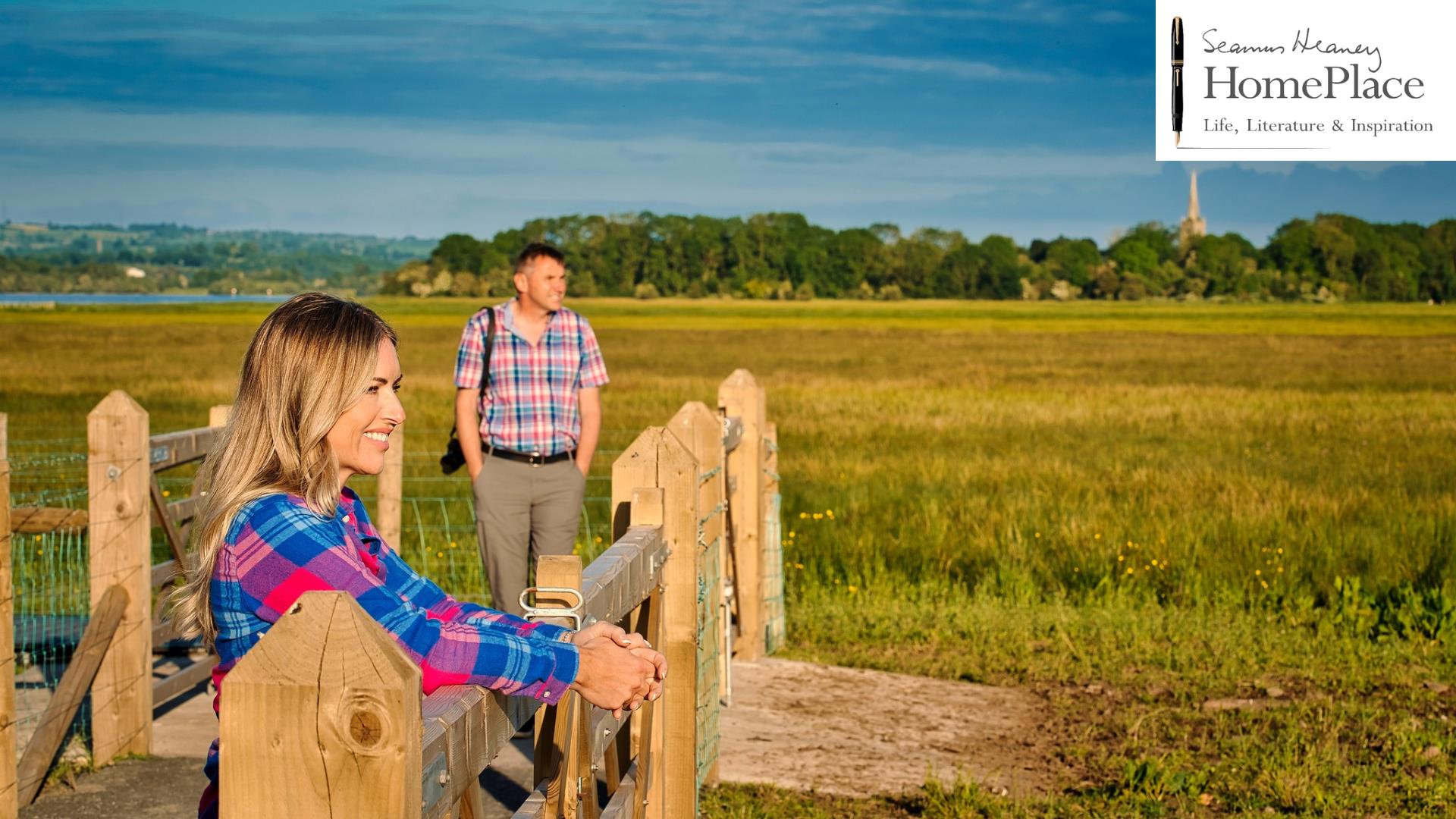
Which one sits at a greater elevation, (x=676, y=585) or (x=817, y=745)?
(x=676, y=585)

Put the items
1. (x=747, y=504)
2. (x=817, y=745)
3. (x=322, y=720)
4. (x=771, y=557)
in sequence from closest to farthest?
(x=322, y=720), (x=817, y=745), (x=747, y=504), (x=771, y=557)

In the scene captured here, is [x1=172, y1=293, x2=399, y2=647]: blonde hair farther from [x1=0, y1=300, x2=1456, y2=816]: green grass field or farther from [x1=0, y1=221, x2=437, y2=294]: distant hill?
[x1=0, y1=221, x2=437, y2=294]: distant hill

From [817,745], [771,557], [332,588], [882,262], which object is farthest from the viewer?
[882,262]

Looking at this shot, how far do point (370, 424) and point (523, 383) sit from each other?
14.5 feet

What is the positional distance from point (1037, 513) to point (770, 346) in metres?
46.8

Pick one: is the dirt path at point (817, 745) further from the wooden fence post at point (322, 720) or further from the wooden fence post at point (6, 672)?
the wooden fence post at point (322, 720)

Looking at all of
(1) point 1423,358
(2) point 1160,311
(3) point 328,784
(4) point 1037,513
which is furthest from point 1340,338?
(3) point 328,784

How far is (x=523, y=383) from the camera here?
6910mm

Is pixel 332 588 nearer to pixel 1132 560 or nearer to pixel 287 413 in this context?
pixel 287 413

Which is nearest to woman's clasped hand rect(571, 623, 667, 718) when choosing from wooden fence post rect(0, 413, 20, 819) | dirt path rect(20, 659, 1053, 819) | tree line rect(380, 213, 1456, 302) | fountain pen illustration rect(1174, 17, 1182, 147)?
wooden fence post rect(0, 413, 20, 819)

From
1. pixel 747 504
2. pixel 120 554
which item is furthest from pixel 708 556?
pixel 747 504

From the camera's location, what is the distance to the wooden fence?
1.64 meters

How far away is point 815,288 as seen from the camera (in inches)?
4624

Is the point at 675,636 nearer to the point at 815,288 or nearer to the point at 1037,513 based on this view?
the point at 1037,513
